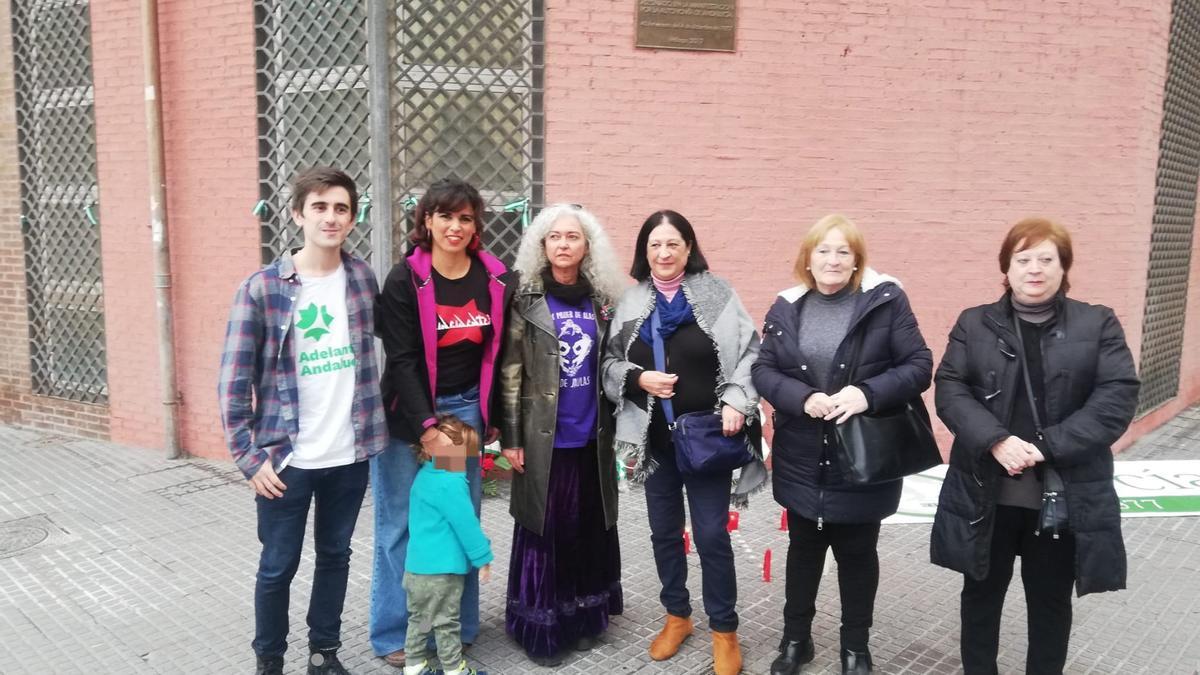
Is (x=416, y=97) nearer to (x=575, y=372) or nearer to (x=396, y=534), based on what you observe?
(x=575, y=372)

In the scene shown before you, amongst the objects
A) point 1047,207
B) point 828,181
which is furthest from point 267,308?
point 1047,207

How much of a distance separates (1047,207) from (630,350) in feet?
14.0

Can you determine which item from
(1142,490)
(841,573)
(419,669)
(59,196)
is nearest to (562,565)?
(419,669)

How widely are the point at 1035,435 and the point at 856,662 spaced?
3.92 ft

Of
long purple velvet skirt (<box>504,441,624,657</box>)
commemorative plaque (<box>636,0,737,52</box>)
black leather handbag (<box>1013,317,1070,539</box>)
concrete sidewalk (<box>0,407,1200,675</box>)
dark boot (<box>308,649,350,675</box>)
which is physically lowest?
concrete sidewalk (<box>0,407,1200,675</box>)

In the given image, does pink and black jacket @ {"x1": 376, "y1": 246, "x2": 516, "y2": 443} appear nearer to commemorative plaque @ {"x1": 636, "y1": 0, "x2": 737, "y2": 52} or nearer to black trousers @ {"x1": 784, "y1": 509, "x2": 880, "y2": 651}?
black trousers @ {"x1": 784, "y1": 509, "x2": 880, "y2": 651}

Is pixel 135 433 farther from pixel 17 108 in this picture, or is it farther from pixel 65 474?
pixel 17 108

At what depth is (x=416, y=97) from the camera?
576cm

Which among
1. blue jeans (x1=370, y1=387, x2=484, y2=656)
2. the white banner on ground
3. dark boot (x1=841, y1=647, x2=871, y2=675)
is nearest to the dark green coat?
blue jeans (x1=370, y1=387, x2=484, y2=656)

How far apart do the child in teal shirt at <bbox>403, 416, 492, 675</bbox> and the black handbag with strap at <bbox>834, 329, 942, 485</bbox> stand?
56.2 inches

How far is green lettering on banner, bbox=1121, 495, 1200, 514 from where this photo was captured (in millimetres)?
5566

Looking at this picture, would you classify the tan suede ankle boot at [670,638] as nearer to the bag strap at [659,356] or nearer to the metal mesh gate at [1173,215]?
the bag strap at [659,356]

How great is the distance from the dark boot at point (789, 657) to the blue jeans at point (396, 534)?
51.9 inches

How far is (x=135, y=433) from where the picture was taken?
23.1 feet
